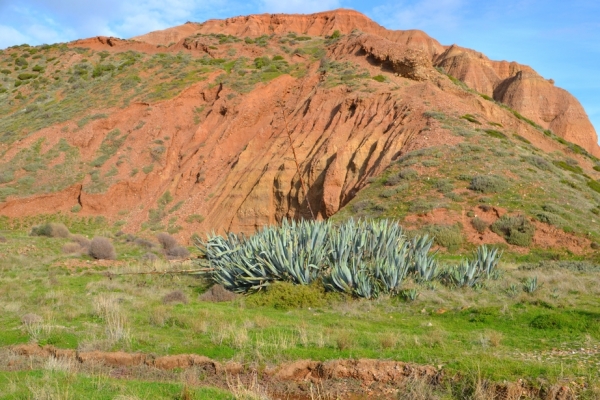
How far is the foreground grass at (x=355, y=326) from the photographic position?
24.9 ft

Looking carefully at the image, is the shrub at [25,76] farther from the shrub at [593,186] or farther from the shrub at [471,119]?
the shrub at [593,186]

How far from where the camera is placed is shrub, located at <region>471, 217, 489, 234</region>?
1947 centimetres

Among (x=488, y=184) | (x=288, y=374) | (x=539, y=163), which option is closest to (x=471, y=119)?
(x=539, y=163)

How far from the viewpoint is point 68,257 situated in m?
20.3

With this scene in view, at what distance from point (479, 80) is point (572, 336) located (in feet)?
195

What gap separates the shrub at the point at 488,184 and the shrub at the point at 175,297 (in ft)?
43.4

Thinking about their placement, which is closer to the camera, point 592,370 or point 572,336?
point 592,370

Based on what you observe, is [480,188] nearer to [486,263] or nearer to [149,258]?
[486,263]

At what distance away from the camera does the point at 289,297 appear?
11719mm

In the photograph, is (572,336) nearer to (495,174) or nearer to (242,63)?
(495,174)

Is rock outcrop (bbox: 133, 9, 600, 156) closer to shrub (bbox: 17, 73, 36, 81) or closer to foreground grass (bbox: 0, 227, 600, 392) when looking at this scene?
shrub (bbox: 17, 73, 36, 81)

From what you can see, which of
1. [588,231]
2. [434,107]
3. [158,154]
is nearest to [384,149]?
[434,107]

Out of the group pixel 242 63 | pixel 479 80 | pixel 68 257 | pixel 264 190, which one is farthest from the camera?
pixel 479 80

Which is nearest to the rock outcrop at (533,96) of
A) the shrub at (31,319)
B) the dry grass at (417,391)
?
the dry grass at (417,391)
